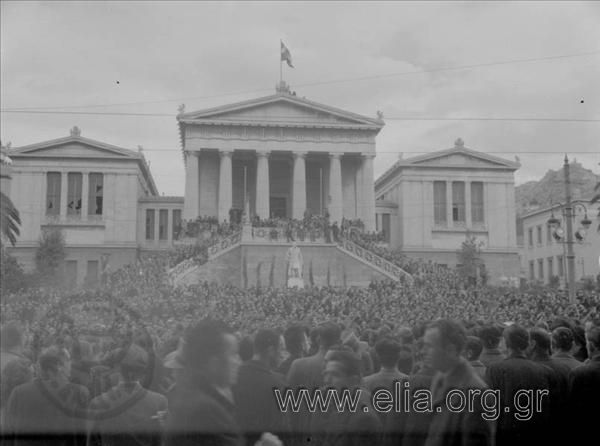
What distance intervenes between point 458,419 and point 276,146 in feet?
173

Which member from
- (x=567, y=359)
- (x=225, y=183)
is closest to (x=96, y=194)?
(x=225, y=183)

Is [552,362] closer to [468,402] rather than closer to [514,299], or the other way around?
[468,402]

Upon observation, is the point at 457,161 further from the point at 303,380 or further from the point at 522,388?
the point at 303,380

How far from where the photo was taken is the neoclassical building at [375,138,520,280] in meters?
59.8

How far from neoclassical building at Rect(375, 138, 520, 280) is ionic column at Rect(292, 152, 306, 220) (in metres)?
9.42

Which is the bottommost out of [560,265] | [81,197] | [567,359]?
[567,359]

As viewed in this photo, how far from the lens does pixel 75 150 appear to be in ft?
196

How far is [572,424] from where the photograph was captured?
6602mm

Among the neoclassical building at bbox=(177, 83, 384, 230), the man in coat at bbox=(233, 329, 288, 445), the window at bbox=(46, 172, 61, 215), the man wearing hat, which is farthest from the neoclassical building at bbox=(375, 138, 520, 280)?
the man wearing hat

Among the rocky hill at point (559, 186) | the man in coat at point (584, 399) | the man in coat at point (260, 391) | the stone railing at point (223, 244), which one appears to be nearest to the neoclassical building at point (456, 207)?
the rocky hill at point (559, 186)

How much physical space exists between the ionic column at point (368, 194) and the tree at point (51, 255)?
24.9 m

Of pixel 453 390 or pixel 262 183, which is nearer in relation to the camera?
pixel 453 390

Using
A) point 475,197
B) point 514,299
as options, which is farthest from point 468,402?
point 475,197

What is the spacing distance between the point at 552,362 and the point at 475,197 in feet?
181
